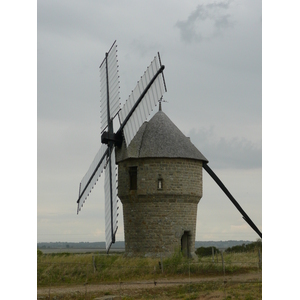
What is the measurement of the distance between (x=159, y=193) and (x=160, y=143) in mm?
2284

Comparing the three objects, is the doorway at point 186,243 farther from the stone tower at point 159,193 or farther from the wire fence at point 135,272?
the wire fence at point 135,272

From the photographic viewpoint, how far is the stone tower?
72.1 feet

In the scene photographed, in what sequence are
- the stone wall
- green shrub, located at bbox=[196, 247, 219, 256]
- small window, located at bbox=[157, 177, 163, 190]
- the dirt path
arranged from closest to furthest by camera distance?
the dirt path, the stone wall, small window, located at bbox=[157, 177, 163, 190], green shrub, located at bbox=[196, 247, 219, 256]

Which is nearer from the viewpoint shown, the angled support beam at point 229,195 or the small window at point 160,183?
the small window at point 160,183

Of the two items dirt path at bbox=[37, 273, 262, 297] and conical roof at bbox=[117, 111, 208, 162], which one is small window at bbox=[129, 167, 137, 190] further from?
dirt path at bbox=[37, 273, 262, 297]

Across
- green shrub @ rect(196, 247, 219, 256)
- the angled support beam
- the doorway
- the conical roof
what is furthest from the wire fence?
green shrub @ rect(196, 247, 219, 256)

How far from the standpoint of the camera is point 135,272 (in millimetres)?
19906

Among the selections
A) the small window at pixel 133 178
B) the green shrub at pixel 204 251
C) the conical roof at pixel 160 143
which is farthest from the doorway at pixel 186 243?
the green shrub at pixel 204 251

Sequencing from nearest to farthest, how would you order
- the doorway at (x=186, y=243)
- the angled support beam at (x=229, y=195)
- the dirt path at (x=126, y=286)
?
the dirt path at (x=126, y=286)
the doorway at (x=186, y=243)
the angled support beam at (x=229, y=195)

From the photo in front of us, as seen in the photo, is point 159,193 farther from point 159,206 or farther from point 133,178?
point 133,178

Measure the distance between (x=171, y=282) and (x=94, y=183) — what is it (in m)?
7.21

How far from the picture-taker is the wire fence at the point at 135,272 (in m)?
18.8

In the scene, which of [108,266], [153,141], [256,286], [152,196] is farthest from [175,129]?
[256,286]

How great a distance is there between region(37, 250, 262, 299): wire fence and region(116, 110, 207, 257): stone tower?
96 centimetres
